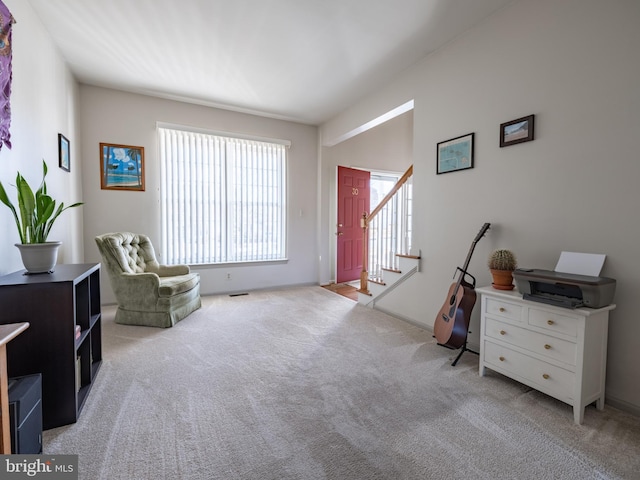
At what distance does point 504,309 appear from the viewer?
2.01m

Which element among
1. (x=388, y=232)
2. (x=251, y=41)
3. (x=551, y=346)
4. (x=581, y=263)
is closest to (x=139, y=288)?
(x=251, y=41)

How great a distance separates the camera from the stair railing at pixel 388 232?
11.5 ft

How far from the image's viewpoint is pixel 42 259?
1806mm

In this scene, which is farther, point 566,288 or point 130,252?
point 130,252

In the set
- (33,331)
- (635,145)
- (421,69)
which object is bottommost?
(33,331)

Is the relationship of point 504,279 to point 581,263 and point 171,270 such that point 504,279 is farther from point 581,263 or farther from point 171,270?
point 171,270

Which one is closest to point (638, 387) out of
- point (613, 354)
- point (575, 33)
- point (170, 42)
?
point (613, 354)

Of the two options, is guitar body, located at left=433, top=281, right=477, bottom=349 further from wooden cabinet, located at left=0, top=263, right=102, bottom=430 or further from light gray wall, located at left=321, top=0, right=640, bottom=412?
wooden cabinet, located at left=0, top=263, right=102, bottom=430

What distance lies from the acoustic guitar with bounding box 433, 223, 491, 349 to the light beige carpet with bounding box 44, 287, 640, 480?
0.17 metres

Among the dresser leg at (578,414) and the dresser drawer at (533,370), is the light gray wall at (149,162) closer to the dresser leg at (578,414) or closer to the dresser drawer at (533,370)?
the dresser drawer at (533,370)

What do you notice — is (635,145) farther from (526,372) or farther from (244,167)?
(244,167)

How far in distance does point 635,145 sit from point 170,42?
3.64 m

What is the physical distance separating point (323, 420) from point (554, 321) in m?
1.47

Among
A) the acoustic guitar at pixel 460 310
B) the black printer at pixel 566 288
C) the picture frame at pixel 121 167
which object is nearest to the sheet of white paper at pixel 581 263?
the black printer at pixel 566 288
